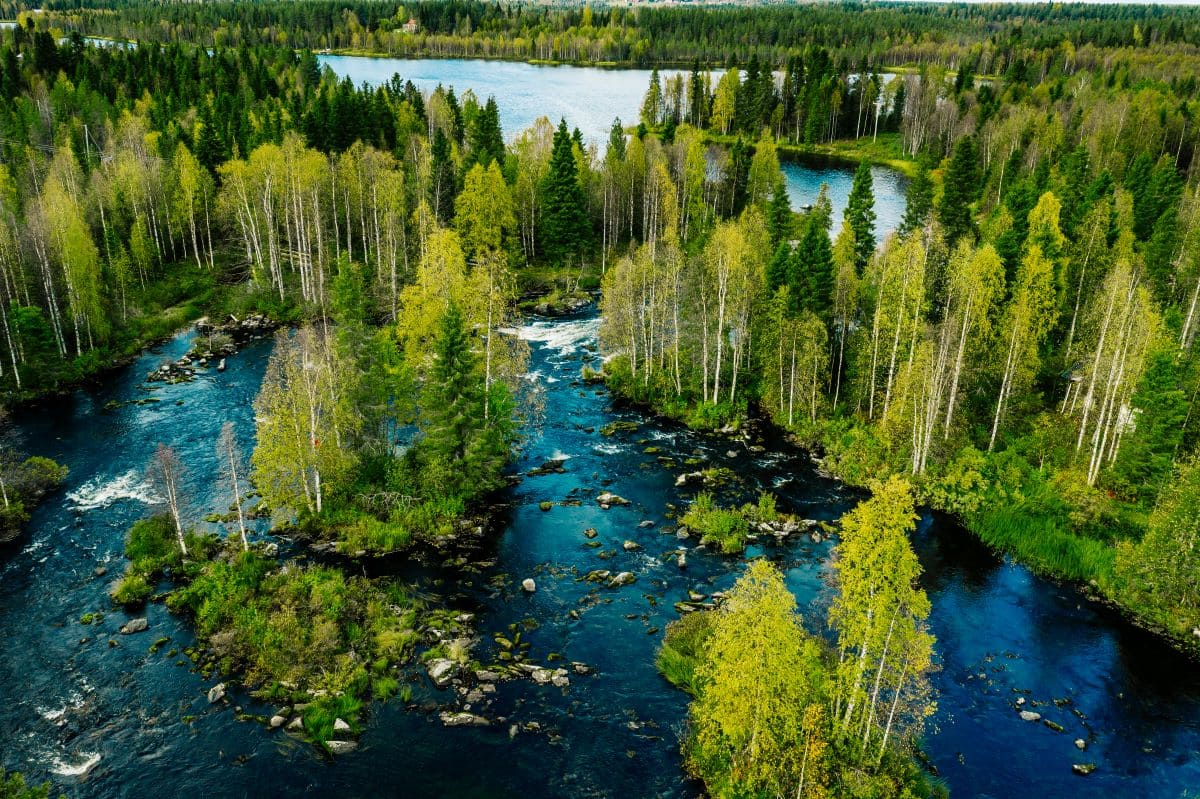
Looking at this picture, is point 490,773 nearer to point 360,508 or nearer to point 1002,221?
point 360,508

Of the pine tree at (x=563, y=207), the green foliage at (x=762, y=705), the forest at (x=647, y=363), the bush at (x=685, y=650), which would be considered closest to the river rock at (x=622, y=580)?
the bush at (x=685, y=650)

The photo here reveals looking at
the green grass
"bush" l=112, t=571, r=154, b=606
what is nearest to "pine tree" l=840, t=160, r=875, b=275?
the green grass

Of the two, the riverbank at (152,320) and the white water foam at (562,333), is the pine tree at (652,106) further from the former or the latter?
the riverbank at (152,320)

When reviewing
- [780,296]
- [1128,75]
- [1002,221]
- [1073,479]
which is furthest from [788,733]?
[1128,75]

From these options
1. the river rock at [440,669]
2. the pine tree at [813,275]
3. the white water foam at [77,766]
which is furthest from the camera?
the pine tree at [813,275]

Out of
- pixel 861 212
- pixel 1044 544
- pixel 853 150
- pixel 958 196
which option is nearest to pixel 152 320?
pixel 861 212

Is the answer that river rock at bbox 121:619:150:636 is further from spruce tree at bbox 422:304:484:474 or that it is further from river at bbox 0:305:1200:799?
spruce tree at bbox 422:304:484:474
